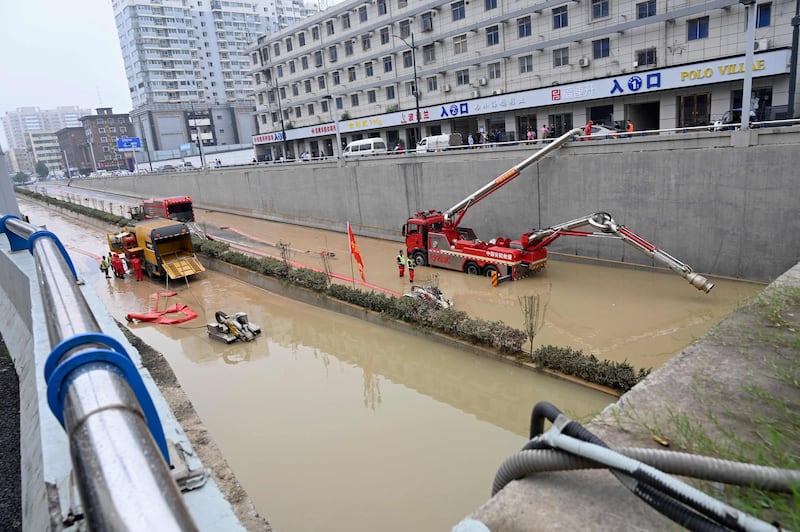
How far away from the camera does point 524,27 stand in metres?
36.3

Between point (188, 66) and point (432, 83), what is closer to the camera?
point (432, 83)

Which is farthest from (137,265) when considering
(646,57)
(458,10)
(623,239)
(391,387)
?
(646,57)

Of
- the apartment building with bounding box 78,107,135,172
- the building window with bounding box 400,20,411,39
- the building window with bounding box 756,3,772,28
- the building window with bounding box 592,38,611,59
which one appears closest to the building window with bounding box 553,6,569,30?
the building window with bounding box 592,38,611,59

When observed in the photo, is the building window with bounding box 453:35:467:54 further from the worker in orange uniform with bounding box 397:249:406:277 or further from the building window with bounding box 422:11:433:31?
the worker in orange uniform with bounding box 397:249:406:277

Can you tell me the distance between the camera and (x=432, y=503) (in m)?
8.79

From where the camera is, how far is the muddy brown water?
923cm

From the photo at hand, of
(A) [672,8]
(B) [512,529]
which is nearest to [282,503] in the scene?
(B) [512,529]

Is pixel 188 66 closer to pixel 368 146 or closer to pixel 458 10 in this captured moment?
pixel 368 146

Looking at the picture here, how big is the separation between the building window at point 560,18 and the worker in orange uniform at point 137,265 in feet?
97.3

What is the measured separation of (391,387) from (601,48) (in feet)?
94.9

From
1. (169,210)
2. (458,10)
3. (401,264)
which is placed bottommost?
(401,264)

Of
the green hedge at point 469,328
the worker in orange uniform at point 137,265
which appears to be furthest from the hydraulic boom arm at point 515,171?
the worker in orange uniform at point 137,265

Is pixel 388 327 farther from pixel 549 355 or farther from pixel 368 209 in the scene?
pixel 368 209

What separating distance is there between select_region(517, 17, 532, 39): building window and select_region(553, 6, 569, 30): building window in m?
2.04
